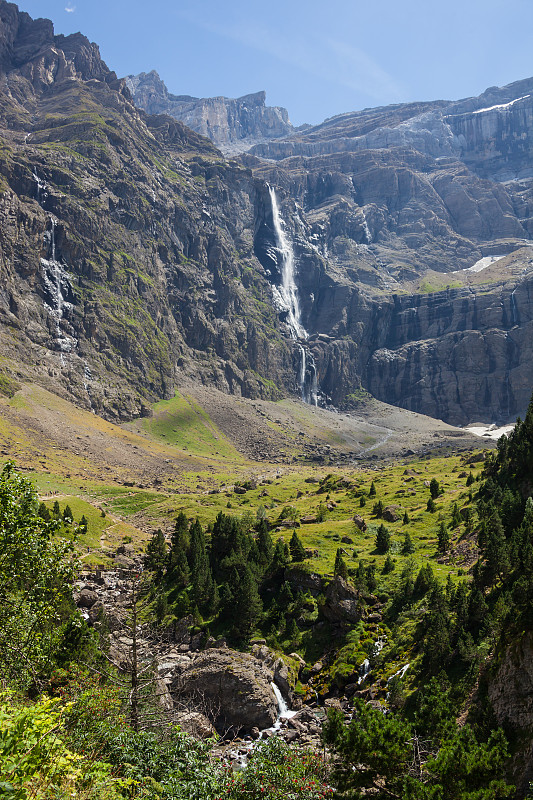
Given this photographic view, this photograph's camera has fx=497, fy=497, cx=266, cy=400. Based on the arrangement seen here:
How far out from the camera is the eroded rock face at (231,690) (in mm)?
42375

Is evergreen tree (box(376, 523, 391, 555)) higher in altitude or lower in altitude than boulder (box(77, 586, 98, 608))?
higher

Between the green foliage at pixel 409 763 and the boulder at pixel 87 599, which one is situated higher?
the green foliage at pixel 409 763

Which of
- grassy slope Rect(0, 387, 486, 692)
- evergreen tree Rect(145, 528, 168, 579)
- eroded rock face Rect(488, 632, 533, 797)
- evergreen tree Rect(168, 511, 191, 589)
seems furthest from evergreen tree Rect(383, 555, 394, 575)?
eroded rock face Rect(488, 632, 533, 797)

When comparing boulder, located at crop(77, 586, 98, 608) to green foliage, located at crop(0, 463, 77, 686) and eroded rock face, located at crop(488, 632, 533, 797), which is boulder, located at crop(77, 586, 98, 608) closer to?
green foliage, located at crop(0, 463, 77, 686)

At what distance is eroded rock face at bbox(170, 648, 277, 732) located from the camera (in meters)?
42.4

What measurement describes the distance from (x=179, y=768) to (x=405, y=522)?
242ft

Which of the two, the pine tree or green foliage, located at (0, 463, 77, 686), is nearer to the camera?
green foliage, located at (0, 463, 77, 686)

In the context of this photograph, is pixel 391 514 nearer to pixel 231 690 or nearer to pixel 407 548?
pixel 407 548

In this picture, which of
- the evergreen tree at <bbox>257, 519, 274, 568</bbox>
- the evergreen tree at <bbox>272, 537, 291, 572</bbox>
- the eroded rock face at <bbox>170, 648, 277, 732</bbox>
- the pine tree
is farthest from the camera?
the pine tree

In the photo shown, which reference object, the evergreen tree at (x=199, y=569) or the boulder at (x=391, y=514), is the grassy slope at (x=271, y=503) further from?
the evergreen tree at (x=199, y=569)

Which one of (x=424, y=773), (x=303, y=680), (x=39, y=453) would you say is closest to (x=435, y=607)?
(x=303, y=680)

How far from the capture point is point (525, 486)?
62.1 metres

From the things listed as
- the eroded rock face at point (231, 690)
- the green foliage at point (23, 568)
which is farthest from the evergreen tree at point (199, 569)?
the green foliage at point (23, 568)

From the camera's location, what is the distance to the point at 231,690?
43.7 meters
